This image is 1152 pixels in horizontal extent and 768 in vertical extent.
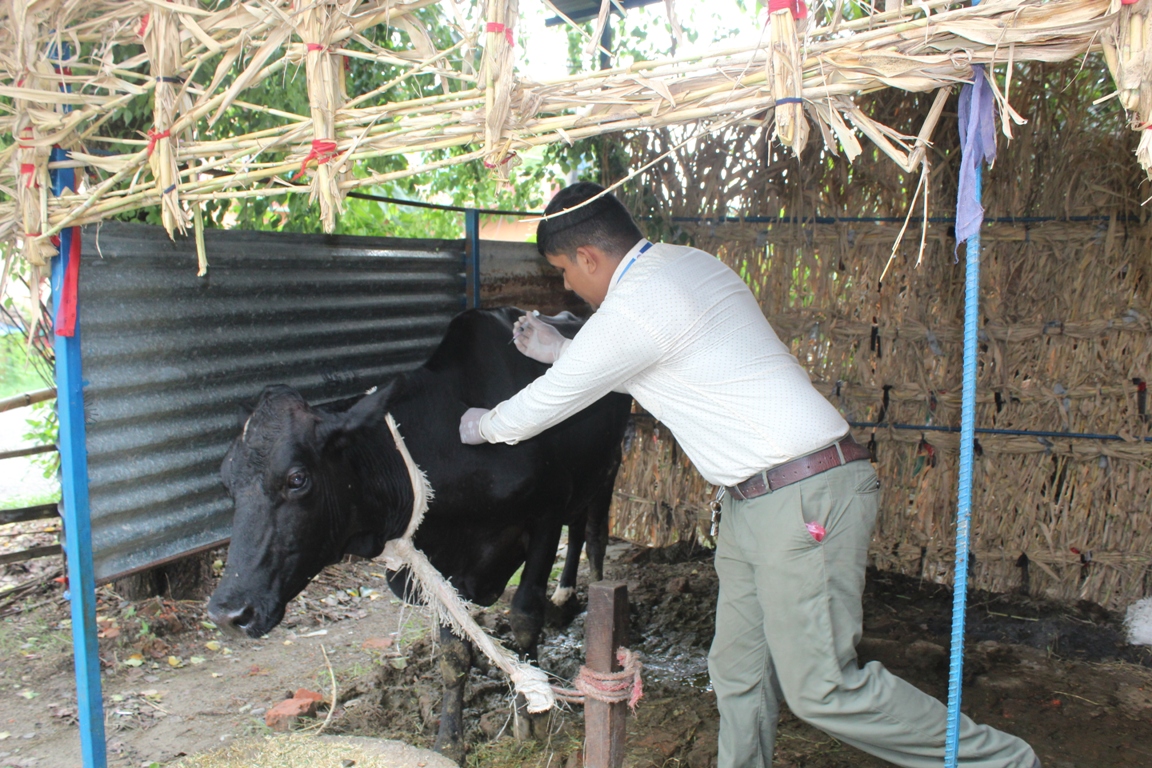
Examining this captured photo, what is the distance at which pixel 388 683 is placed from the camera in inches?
163

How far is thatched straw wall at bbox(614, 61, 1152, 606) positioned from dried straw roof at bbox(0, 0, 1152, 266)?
10.3 ft

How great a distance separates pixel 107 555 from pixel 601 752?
6.12 feet

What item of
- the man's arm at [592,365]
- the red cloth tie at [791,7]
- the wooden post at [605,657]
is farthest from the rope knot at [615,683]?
the red cloth tie at [791,7]

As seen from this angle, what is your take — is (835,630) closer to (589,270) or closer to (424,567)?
(589,270)

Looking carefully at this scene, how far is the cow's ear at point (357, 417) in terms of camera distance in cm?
312

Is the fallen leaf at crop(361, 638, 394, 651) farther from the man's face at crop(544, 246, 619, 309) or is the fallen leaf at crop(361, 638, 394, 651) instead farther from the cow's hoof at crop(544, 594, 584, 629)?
the man's face at crop(544, 246, 619, 309)

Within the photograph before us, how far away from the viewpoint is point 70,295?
281 cm

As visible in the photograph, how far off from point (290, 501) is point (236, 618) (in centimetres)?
42

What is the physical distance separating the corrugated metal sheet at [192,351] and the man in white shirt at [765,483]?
1457mm

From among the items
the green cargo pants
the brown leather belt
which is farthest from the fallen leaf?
the brown leather belt

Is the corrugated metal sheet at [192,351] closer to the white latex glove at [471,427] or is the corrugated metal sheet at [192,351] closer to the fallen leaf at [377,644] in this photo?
the white latex glove at [471,427]

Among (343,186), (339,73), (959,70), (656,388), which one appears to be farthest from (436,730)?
(959,70)

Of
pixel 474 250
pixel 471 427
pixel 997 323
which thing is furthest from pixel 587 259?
pixel 997 323

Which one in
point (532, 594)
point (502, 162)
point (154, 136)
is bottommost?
point (532, 594)
